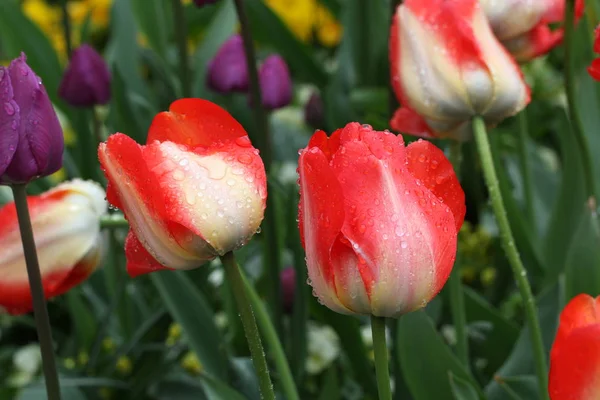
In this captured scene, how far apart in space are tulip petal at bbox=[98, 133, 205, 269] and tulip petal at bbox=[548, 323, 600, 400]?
204 mm

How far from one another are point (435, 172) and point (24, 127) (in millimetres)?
266

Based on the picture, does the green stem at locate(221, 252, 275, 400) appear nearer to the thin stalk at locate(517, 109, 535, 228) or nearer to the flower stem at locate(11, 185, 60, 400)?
the flower stem at locate(11, 185, 60, 400)

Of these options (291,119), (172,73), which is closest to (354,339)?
(172,73)

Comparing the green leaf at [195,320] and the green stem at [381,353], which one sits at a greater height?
the green stem at [381,353]

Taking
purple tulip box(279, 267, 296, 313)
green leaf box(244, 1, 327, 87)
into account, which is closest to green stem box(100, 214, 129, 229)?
purple tulip box(279, 267, 296, 313)

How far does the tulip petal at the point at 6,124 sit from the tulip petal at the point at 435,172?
0.81ft

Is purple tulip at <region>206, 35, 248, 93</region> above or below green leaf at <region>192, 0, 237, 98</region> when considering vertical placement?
above

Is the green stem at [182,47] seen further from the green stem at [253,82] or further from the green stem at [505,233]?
the green stem at [505,233]

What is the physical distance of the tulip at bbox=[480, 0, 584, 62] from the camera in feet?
2.58

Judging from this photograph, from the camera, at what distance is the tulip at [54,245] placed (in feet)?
2.33

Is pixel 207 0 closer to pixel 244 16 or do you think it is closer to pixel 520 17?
pixel 244 16

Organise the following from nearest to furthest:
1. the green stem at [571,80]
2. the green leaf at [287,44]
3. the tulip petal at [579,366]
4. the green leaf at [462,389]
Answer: the tulip petal at [579,366] < the green leaf at [462,389] < the green stem at [571,80] < the green leaf at [287,44]

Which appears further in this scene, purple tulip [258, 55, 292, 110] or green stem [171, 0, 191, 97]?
purple tulip [258, 55, 292, 110]

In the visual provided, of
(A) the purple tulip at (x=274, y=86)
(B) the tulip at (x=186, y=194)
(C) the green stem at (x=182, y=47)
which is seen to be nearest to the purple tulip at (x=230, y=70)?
(A) the purple tulip at (x=274, y=86)
